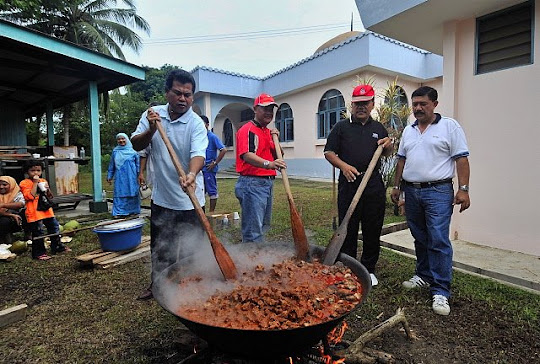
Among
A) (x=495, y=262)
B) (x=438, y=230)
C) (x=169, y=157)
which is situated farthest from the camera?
(x=495, y=262)

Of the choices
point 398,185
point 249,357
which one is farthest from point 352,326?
point 398,185

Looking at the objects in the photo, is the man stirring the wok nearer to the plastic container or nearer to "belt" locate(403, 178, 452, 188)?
the plastic container

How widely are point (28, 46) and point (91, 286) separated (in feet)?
15.0

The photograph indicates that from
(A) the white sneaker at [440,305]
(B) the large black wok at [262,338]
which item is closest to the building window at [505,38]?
(A) the white sneaker at [440,305]

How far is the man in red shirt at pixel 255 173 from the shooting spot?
3152 mm

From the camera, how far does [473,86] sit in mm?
4215

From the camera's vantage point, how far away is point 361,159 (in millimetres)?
3111

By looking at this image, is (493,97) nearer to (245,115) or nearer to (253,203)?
(253,203)

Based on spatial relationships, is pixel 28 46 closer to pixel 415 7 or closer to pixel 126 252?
pixel 126 252

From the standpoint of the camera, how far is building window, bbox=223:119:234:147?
2073cm

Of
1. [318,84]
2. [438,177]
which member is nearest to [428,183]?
[438,177]

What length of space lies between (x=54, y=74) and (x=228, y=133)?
14218 mm

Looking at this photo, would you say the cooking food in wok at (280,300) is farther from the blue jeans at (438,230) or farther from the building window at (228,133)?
the building window at (228,133)

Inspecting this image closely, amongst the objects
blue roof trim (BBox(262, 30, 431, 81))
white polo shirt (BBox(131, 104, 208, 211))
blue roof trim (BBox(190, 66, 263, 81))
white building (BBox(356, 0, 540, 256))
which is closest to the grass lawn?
white polo shirt (BBox(131, 104, 208, 211))
